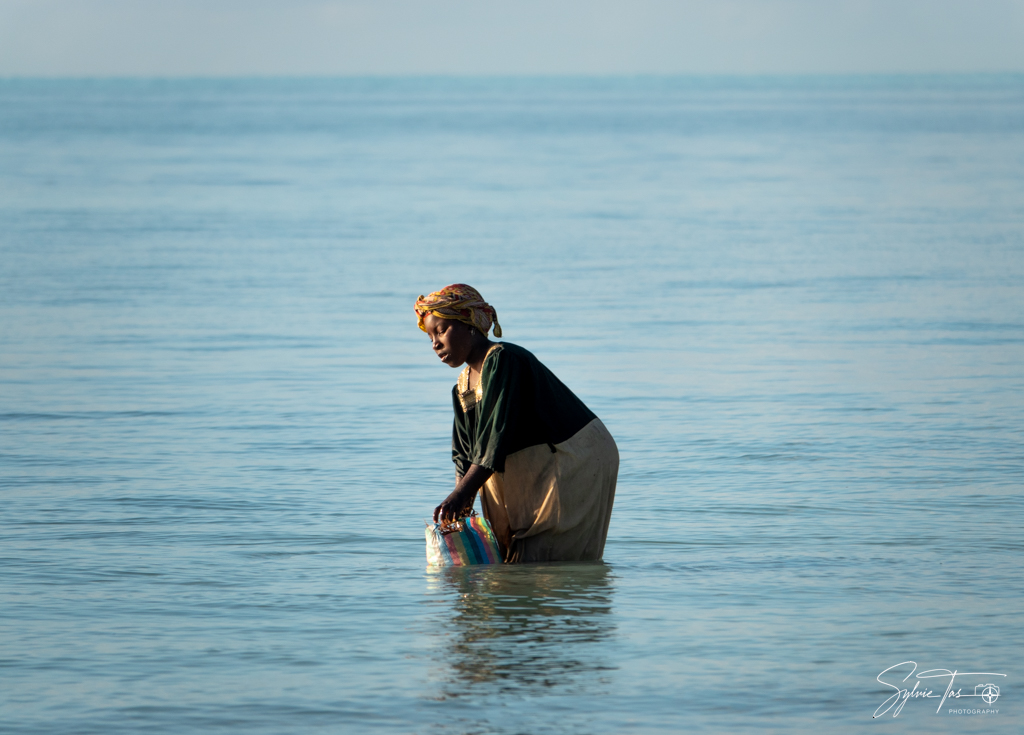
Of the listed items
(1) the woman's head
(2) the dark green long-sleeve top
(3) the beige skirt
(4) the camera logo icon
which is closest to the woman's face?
(1) the woman's head

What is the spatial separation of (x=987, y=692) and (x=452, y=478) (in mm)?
4416

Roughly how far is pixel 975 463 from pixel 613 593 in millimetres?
3666

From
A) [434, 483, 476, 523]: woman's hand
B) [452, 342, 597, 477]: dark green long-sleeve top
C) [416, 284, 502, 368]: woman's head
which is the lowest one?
[434, 483, 476, 523]: woman's hand

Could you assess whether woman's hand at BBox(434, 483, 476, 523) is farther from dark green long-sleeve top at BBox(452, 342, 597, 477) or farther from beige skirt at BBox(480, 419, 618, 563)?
beige skirt at BBox(480, 419, 618, 563)

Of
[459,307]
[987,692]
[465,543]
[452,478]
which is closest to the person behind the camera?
[987,692]

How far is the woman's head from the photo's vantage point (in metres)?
5.98

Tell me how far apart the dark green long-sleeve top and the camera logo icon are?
175 cm

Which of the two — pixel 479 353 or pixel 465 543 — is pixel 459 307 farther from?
pixel 465 543

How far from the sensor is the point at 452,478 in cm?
917

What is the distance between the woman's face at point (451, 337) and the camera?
19.7ft

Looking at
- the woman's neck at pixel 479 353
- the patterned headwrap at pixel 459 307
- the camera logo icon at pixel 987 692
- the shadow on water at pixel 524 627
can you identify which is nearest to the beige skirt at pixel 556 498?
the shadow on water at pixel 524 627

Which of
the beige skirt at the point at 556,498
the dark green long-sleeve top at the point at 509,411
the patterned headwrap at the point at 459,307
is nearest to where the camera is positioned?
the dark green long-sleeve top at the point at 509,411

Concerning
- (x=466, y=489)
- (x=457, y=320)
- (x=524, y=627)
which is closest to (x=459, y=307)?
(x=457, y=320)

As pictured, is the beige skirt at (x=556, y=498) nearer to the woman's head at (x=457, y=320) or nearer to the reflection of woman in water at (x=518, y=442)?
the reflection of woman in water at (x=518, y=442)
